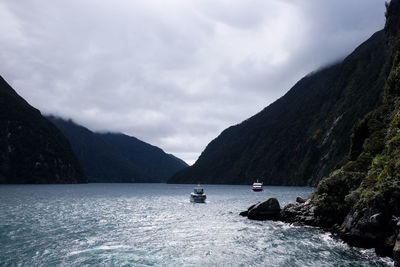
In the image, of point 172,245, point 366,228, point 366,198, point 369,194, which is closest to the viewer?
point 366,228

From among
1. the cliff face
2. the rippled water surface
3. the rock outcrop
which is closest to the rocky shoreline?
the cliff face

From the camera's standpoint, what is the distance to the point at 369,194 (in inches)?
1049

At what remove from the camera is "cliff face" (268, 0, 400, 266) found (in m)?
24.5

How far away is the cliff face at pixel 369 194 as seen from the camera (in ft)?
80.5

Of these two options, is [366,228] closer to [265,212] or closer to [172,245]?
[172,245]

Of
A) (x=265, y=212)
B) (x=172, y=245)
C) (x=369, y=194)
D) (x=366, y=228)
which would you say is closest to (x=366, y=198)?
(x=369, y=194)

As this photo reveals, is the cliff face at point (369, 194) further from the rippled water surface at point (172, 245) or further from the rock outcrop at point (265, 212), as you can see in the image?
the rippled water surface at point (172, 245)

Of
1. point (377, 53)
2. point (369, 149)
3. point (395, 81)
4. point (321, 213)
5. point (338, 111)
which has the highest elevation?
point (377, 53)

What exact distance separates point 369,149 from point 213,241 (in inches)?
1119

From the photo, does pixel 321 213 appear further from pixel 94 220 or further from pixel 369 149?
pixel 94 220

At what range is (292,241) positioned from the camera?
30.2m

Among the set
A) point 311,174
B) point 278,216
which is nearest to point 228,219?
point 278,216

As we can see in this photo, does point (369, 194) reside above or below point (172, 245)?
above

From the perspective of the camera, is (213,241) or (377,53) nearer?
(213,241)
